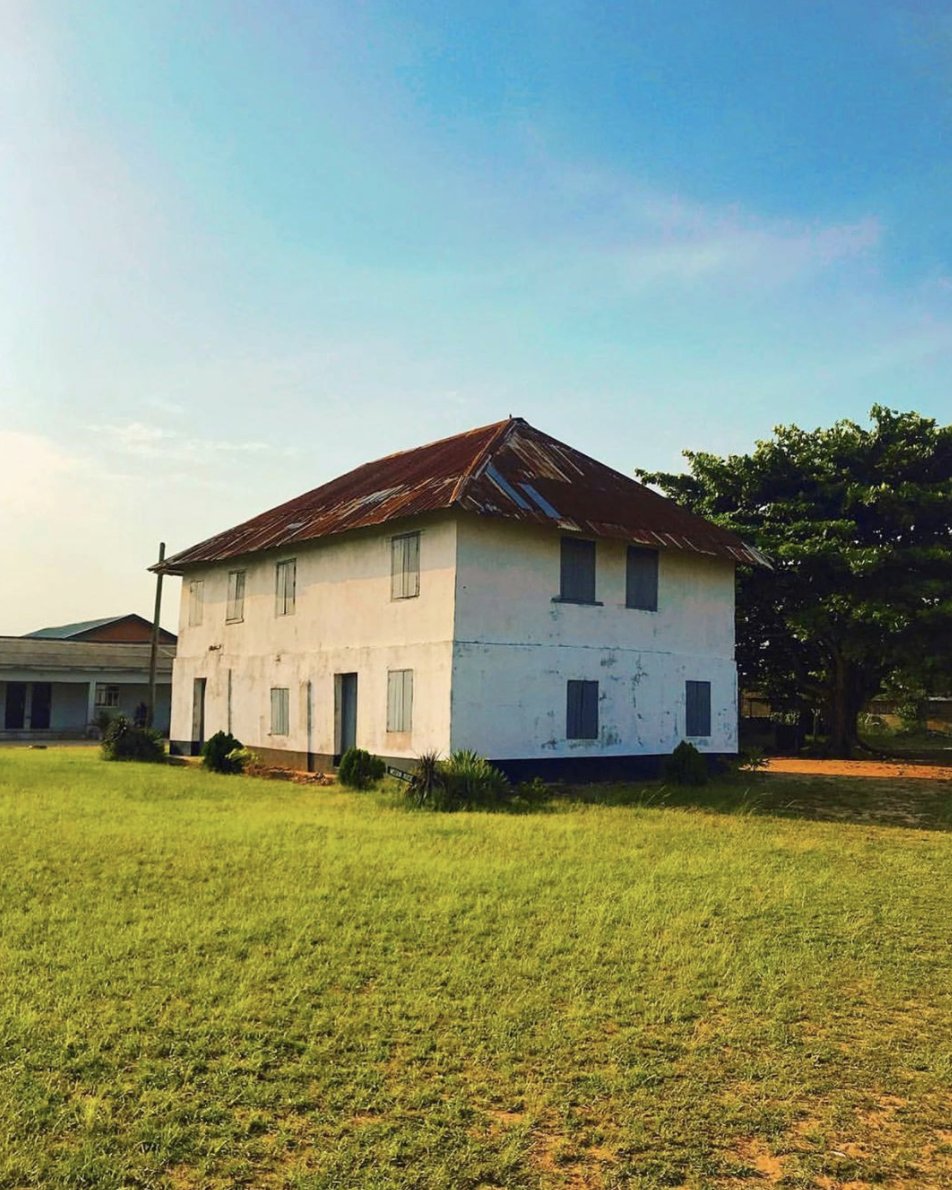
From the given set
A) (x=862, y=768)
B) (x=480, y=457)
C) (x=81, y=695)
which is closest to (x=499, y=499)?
(x=480, y=457)

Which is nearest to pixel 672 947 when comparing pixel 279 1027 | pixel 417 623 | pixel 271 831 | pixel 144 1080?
pixel 279 1027

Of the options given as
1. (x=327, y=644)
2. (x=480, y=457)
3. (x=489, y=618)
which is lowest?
(x=327, y=644)

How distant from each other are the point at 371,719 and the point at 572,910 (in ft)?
42.7

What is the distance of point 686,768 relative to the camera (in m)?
21.1

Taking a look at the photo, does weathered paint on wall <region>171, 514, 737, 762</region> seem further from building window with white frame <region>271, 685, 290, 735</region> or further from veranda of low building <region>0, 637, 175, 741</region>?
veranda of low building <region>0, 637, 175, 741</region>

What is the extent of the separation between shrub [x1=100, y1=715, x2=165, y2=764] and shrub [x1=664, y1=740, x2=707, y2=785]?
1381 cm

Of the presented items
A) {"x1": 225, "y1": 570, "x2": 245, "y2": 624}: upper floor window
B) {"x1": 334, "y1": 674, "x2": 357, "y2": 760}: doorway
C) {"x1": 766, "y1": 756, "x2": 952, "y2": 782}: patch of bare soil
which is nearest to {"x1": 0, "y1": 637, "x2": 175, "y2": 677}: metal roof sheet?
{"x1": 225, "y1": 570, "x2": 245, "y2": 624}: upper floor window

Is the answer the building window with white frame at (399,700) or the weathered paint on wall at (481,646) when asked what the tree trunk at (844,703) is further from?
the building window with white frame at (399,700)

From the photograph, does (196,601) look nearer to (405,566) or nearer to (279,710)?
(279,710)

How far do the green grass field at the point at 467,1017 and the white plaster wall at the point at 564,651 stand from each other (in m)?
7.92

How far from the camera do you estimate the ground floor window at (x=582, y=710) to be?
20906mm

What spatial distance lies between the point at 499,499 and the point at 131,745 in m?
13.6

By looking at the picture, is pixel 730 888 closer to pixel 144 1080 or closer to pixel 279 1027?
pixel 279 1027

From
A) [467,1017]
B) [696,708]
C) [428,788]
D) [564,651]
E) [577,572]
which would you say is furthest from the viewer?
[696,708]
